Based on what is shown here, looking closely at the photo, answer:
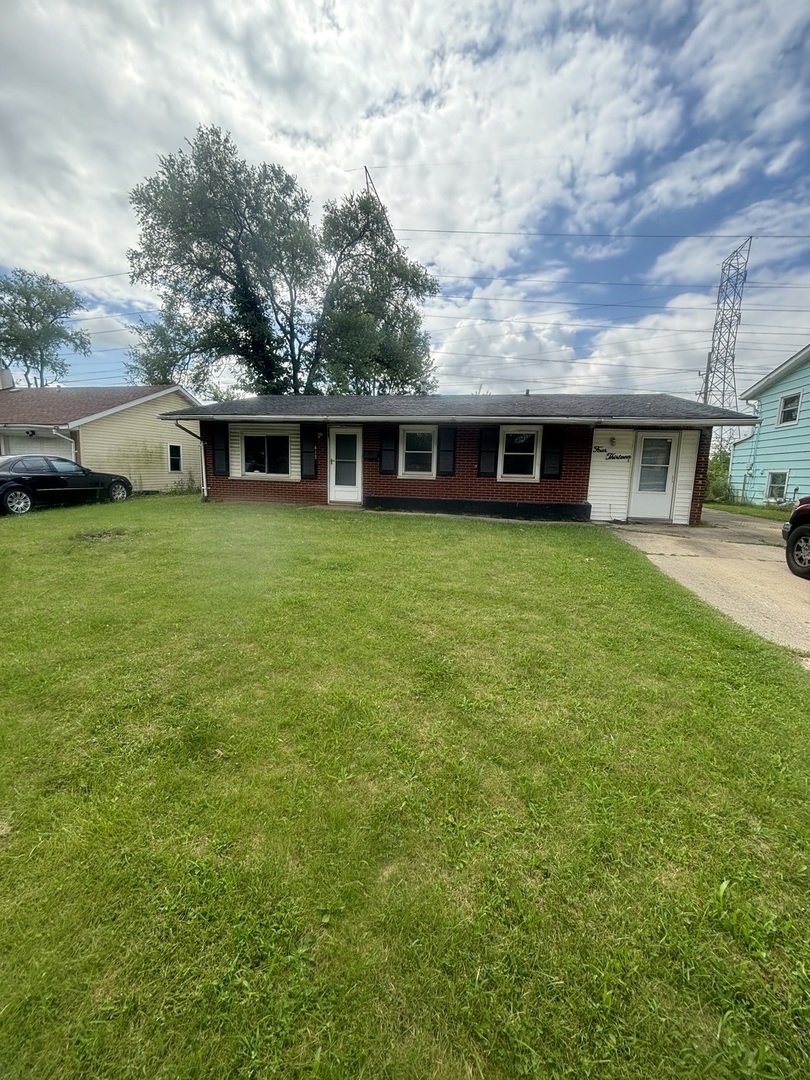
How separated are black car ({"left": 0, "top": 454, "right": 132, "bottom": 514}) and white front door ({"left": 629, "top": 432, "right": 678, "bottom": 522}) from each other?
1422cm

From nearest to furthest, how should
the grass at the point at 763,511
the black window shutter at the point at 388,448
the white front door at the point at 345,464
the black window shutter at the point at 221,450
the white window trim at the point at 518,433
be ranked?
1. the white window trim at the point at 518,433
2. the black window shutter at the point at 388,448
3. the white front door at the point at 345,464
4. the black window shutter at the point at 221,450
5. the grass at the point at 763,511

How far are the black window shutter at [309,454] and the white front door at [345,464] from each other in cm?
41

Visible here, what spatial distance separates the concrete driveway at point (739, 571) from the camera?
14.0 ft

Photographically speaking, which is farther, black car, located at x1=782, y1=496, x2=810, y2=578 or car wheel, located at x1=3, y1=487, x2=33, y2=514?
car wheel, located at x1=3, y1=487, x2=33, y2=514

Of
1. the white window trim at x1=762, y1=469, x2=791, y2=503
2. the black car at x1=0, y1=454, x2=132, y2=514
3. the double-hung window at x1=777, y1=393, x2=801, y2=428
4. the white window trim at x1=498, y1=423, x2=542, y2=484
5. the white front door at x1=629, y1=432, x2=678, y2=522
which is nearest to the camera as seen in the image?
the white front door at x1=629, y1=432, x2=678, y2=522

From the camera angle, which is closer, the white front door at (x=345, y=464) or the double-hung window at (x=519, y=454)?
the double-hung window at (x=519, y=454)

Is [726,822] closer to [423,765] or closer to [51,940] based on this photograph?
[423,765]

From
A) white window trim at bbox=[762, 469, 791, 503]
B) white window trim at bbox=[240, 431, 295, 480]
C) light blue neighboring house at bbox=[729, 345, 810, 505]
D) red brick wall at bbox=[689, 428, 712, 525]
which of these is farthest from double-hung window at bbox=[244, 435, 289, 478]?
white window trim at bbox=[762, 469, 791, 503]

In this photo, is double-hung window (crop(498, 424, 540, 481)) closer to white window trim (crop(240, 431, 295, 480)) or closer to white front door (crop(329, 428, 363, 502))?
white front door (crop(329, 428, 363, 502))

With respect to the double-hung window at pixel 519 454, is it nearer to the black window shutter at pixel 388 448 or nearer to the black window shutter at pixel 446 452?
the black window shutter at pixel 446 452

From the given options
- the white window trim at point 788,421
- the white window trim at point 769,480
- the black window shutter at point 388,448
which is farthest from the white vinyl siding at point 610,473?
the white window trim at point 769,480

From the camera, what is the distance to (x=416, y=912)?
148 cm

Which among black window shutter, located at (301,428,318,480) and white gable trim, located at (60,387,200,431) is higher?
white gable trim, located at (60,387,200,431)

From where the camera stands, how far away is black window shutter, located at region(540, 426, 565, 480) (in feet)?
33.3
